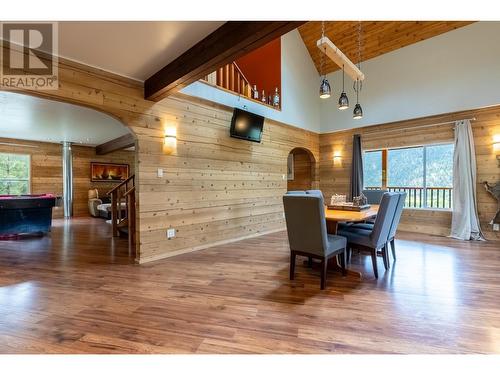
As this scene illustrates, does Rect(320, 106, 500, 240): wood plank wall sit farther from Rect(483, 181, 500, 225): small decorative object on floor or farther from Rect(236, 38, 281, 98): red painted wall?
Rect(236, 38, 281, 98): red painted wall

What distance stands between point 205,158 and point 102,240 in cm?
266

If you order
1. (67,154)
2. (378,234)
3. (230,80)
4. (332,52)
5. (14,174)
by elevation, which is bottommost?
(378,234)

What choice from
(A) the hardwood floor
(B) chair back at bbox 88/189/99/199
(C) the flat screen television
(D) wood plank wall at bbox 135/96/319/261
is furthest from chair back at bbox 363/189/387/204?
(B) chair back at bbox 88/189/99/199

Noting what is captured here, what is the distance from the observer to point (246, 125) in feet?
15.7

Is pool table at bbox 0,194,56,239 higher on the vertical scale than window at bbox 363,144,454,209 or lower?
lower

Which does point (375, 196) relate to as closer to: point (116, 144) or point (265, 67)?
point (265, 67)

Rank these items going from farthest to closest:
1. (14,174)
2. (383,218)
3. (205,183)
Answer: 1. (14,174)
2. (205,183)
3. (383,218)

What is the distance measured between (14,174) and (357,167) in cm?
975

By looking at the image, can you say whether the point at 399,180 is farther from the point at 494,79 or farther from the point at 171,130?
the point at 171,130

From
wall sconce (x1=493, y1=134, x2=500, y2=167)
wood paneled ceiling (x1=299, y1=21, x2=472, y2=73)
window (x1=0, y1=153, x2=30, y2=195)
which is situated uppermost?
wood paneled ceiling (x1=299, y1=21, x2=472, y2=73)

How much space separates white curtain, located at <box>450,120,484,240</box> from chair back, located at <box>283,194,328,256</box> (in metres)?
4.06

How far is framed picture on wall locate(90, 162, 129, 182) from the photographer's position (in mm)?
8836

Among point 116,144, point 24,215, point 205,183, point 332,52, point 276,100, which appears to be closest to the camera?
point 332,52

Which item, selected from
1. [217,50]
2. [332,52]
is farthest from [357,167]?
[217,50]
